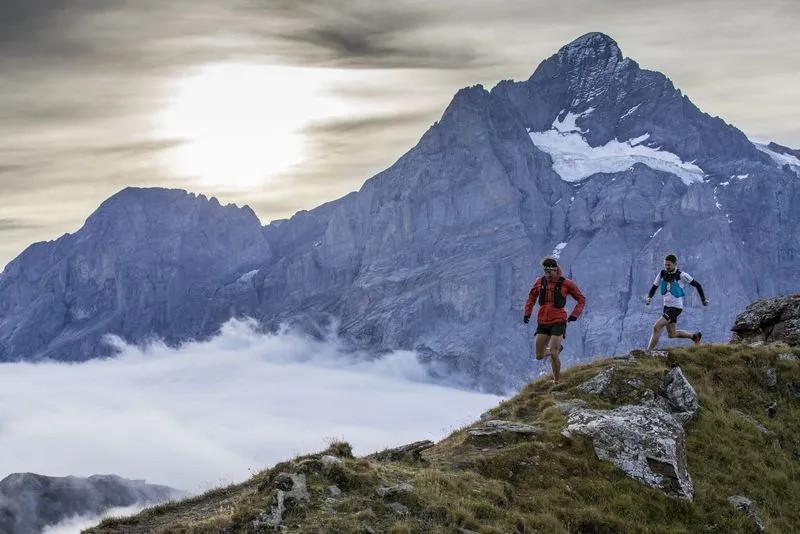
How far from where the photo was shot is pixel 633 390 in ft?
78.6

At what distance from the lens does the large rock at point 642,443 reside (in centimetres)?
1919

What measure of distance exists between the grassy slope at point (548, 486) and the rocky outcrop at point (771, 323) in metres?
6.60

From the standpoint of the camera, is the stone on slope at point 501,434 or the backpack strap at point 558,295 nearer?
the stone on slope at point 501,434

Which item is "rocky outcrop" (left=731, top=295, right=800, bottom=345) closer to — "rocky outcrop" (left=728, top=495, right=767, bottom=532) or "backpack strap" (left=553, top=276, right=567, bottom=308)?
"backpack strap" (left=553, top=276, right=567, bottom=308)

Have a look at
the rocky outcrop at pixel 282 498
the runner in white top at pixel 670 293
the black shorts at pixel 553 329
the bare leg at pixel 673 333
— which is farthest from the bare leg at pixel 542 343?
the rocky outcrop at pixel 282 498

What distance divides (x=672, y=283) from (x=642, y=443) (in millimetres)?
12008

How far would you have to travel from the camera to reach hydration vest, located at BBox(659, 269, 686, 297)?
3034 centimetres

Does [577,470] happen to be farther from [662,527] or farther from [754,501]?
[754,501]

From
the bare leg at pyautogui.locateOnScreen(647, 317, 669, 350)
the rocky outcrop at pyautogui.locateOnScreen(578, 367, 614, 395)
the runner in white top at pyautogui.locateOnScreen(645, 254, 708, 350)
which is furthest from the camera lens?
the runner in white top at pyautogui.locateOnScreen(645, 254, 708, 350)

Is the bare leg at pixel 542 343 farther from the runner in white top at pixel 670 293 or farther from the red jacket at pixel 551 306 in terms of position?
the runner in white top at pixel 670 293

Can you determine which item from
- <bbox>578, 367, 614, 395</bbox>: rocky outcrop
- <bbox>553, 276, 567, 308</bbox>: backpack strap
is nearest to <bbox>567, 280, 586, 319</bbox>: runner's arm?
<bbox>553, 276, 567, 308</bbox>: backpack strap

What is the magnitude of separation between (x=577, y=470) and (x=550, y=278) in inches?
293

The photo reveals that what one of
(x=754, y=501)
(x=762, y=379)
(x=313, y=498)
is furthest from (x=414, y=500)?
(x=762, y=379)

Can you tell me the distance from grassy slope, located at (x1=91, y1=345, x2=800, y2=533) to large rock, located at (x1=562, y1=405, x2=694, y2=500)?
1.20 ft
